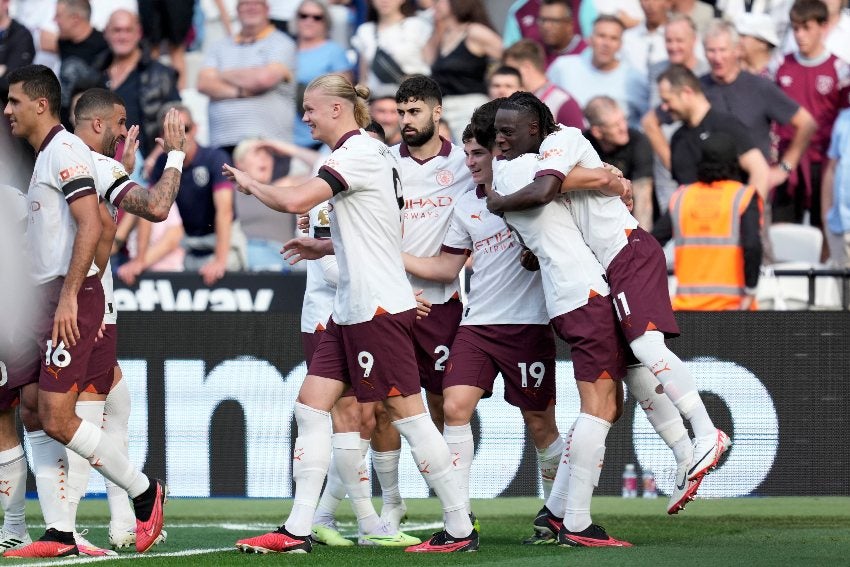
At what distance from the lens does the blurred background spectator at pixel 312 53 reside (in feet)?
48.0

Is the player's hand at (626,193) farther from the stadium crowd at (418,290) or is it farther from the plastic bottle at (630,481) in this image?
the plastic bottle at (630,481)

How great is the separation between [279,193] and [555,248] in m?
1.67

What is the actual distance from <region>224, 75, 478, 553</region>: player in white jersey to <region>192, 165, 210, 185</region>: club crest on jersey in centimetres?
536

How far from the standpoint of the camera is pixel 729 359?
1103cm

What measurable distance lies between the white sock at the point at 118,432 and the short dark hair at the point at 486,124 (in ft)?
8.28

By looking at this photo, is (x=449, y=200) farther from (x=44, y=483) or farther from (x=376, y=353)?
(x=44, y=483)

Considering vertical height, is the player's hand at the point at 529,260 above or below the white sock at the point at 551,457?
above

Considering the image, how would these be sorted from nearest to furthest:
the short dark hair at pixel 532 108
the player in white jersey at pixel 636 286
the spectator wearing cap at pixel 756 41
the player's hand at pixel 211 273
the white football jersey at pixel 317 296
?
the player in white jersey at pixel 636 286
the short dark hair at pixel 532 108
the white football jersey at pixel 317 296
the player's hand at pixel 211 273
the spectator wearing cap at pixel 756 41

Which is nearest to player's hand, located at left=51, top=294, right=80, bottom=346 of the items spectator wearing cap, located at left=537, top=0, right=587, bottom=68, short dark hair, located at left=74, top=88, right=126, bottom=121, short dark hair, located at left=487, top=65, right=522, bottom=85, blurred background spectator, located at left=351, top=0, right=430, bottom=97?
short dark hair, located at left=74, top=88, right=126, bottom=121

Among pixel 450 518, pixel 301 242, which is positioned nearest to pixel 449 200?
pixel 301 242

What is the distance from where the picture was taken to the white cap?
542 inches

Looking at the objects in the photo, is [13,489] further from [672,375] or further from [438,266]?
[672,375]

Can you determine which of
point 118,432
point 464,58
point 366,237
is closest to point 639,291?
point 366,237

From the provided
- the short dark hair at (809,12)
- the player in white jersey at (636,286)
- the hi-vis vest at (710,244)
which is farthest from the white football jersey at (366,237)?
the short dark hair at (809,12)
